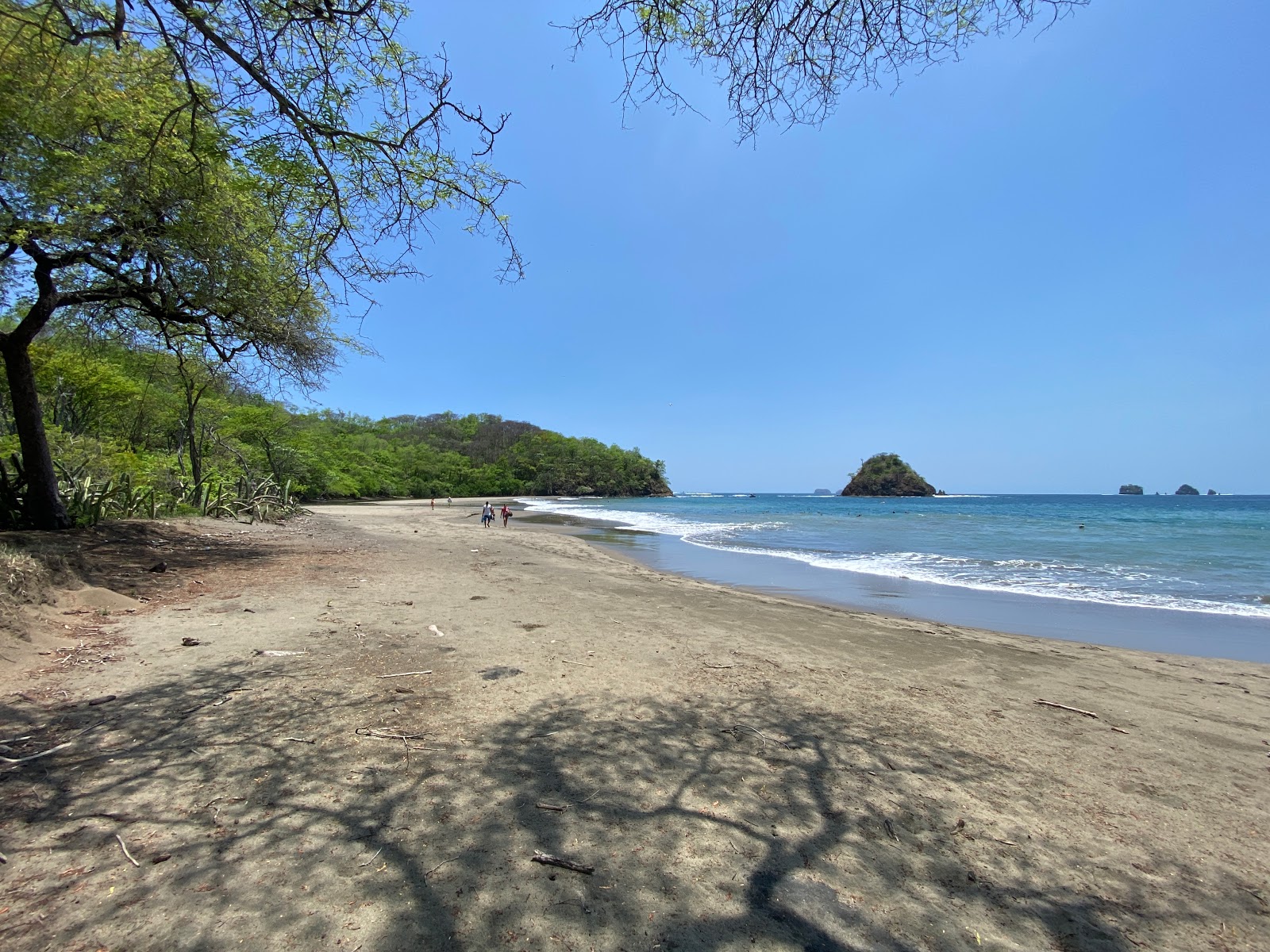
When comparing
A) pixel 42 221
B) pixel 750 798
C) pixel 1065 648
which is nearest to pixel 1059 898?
pixel 750 798

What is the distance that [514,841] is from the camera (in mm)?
2227

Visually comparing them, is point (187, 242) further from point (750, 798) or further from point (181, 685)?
point (750, 798)

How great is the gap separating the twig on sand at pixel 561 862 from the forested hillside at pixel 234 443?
11.6m

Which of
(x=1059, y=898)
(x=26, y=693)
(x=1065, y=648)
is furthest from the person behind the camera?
(x=1065, y=648)

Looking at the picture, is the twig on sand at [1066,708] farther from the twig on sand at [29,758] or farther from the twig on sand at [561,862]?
the twig on sand at [29,758]

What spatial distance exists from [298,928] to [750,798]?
189cm

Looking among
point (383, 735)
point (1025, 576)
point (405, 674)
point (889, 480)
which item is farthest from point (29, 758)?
point (889, 480)

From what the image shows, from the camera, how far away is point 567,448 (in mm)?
97188

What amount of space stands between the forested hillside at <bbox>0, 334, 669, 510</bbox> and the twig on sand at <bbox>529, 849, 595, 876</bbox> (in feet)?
37.9

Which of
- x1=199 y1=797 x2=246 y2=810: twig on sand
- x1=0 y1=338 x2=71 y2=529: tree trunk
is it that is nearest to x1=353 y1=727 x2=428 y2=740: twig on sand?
x1=199 y1=797 x2=246 y2=810: twig on sand

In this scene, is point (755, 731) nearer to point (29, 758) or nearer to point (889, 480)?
point (29, 758)

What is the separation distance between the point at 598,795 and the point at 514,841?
1.67 feet

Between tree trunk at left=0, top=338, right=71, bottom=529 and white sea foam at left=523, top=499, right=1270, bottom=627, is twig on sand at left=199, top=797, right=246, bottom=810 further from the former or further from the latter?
white sea foam at left=523, top=499, right=1270, bottom=627

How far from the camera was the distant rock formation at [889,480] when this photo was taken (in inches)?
4186
